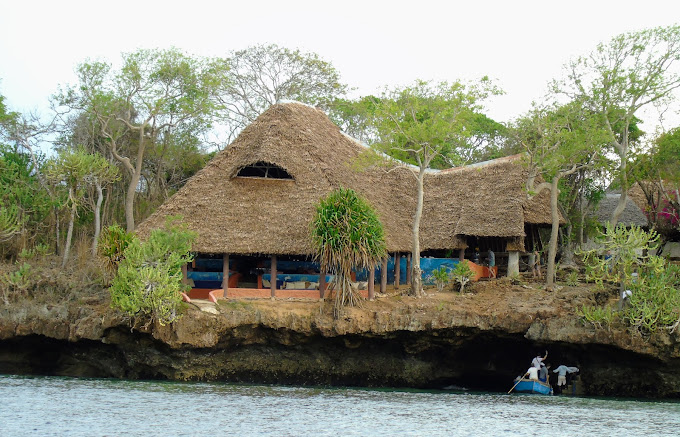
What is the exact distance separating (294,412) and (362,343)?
6.51 meters

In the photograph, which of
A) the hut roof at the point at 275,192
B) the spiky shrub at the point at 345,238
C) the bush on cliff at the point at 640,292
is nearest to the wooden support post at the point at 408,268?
the hut roof at the point at 275,192

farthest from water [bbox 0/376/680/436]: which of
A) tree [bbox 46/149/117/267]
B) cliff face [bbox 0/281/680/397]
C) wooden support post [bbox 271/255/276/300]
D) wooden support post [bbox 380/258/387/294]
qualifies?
tree [bbox 46/149/117/267]

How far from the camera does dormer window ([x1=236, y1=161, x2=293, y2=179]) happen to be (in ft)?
89.3

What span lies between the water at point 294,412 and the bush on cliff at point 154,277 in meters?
2.28

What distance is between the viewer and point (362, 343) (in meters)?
23.8

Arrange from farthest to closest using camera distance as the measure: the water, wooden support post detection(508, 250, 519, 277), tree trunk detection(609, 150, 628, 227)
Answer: tree trunk detection(609, 150, 628, 227), wooden support post detection(508, 250, 519, 277), the water

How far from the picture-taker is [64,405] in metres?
17.8

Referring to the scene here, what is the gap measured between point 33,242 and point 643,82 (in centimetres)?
2674

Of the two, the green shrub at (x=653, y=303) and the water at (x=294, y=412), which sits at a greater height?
the green shrub at (x=653, y=303)

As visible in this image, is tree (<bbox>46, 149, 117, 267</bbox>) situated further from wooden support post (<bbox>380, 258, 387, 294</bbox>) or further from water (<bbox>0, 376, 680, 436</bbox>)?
wooden support post (<bbox>380, 258, 387, 294</bbox>)

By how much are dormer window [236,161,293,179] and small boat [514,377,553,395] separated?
10816mm

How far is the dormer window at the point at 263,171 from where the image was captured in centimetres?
2722

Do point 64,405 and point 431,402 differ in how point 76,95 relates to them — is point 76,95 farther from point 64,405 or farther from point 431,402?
point 431,402

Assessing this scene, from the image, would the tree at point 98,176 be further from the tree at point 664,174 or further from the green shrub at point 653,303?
the tree at point 664,174
